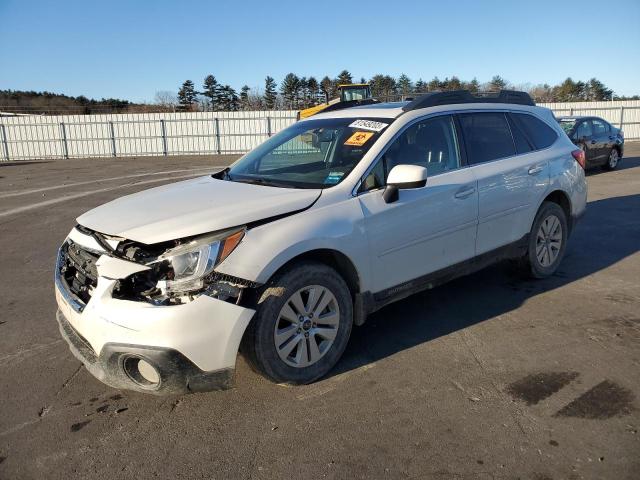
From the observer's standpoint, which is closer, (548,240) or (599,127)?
(548,240)

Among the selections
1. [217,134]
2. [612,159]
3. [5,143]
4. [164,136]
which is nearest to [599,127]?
[612,159]

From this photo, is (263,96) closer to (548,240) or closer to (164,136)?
(164,136)

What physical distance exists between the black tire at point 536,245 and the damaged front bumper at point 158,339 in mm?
3304

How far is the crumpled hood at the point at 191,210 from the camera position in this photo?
9.61 feet

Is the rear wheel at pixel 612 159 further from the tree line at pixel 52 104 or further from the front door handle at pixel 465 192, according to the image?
the tree line at pixel 52 104

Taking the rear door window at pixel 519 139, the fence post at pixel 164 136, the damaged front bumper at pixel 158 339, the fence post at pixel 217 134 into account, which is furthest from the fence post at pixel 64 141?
the damaged front bumper at pixel 158 339

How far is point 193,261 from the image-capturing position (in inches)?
112

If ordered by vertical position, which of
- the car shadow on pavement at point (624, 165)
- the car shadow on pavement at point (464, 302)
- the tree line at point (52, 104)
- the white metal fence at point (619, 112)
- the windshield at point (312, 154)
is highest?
the tree line at point (52, 104)

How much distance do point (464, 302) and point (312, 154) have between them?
2.00m

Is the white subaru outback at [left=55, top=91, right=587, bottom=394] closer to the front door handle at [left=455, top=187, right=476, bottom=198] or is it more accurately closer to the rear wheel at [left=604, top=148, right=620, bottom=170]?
the front door handle at [left=455, top=187, right=476, bottom=198]

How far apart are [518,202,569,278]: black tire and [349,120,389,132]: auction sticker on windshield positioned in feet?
6.92

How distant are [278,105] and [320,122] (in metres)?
40.3

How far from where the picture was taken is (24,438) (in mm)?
2867

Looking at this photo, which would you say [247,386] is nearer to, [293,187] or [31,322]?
[293,187]
